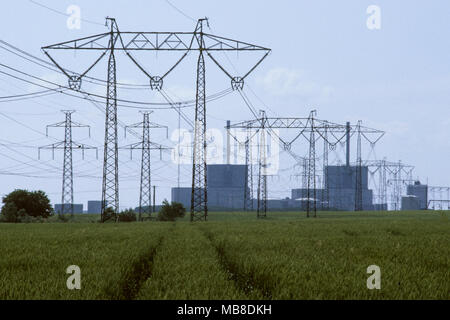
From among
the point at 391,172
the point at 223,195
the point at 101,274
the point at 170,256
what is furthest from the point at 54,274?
the point at 223,195

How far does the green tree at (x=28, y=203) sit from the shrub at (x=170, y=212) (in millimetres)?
14184

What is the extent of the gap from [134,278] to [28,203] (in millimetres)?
57723

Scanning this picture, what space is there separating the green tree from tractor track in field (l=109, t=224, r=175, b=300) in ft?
177

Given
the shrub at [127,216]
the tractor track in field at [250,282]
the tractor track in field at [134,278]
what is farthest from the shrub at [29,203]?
the tractor track in field at [250,282]

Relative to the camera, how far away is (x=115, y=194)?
39.8m

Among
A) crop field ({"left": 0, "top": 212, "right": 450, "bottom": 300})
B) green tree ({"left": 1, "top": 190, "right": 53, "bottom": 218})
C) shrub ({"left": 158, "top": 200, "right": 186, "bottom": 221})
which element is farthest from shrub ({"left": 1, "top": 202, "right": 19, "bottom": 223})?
crop field ({"left": 0, "top": 212, "right": 450, "bottom": 300})

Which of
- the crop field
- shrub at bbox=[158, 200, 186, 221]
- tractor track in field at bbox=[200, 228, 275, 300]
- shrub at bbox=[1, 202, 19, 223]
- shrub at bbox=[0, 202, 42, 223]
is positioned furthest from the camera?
shrub at bbox=[158, 200, 186, 221]

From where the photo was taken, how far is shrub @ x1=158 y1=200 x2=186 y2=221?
Answer: 63.3 metres

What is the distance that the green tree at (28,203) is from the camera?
2403 inches

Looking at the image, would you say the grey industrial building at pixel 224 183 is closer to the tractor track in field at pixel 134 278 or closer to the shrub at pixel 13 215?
the shrub at pixel 13 215

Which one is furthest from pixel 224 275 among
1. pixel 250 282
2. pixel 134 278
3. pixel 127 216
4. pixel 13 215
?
pixel 13 215

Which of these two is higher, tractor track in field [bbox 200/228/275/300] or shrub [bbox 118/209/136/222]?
tractor track in field [bbox 200/228/275/300]

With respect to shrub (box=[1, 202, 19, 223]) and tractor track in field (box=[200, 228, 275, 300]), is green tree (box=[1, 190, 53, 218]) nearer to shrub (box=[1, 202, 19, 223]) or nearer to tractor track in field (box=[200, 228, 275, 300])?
shrub (box=[1, 202, 19, 223])
